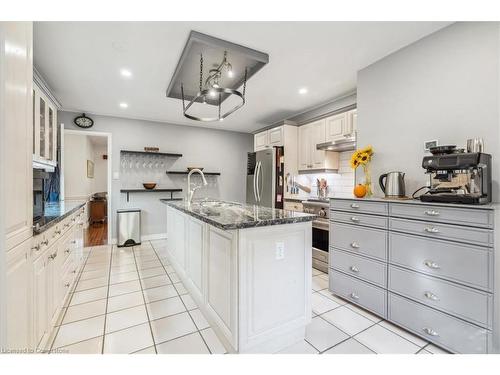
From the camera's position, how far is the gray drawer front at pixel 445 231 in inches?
56.8

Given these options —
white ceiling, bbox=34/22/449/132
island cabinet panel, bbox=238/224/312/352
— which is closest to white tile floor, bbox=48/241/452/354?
island cabinet panel, bbox=238/224/312/352

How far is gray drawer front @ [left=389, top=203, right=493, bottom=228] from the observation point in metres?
1.44

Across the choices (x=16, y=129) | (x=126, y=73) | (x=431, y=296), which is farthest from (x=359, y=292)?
(x=126, y=73)

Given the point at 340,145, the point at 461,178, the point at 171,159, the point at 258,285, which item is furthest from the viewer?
the point at 171,159

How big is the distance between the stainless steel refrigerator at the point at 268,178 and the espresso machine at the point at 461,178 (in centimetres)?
255

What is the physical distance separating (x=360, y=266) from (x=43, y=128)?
4.09 metres

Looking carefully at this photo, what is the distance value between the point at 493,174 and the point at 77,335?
3.38 meters

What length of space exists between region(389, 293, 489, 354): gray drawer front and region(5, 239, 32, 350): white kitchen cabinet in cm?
248

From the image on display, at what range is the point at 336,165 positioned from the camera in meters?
3.71

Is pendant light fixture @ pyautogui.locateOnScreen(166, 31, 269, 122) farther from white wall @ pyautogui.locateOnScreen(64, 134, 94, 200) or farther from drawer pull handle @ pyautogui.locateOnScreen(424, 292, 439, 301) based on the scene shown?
white wall @ pyautogui.locateOnScreen(64, 134, 94, 200)

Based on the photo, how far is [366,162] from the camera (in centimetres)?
254

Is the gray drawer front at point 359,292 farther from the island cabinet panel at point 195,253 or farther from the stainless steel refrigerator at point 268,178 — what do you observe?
the stainless steel refrigerator at point 268,178

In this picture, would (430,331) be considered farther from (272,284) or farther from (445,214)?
(272,284)

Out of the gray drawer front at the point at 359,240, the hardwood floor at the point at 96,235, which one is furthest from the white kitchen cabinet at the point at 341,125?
the hardwood floor at the point at 96,235
